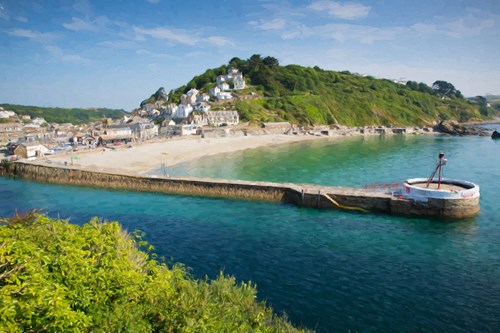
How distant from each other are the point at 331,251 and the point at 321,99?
419ft

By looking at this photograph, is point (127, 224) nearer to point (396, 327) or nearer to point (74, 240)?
point (74, 240)

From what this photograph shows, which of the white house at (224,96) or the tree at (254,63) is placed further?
the tree at (254,63)

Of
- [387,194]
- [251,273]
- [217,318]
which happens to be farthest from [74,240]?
[387,194]

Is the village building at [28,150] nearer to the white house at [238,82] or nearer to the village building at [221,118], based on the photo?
the village building at [221,118]

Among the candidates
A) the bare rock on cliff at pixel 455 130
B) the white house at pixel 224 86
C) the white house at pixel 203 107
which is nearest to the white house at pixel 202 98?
the white house at pixel 203 107

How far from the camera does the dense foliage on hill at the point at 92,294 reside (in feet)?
22.9

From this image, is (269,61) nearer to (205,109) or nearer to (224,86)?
(224,86)

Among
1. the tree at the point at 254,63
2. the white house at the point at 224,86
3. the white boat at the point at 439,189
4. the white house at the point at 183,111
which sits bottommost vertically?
the white boat at the point at 439,189

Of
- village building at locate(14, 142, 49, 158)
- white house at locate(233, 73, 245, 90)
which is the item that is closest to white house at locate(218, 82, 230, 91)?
white house at locate(233, 73, 245, 90)

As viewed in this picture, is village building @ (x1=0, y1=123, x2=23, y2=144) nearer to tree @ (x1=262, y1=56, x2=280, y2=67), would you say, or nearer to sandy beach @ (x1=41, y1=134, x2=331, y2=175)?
sandy beach @ (x1=41, y1=134, x2=331, y2=175)

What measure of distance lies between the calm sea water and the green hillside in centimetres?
8067

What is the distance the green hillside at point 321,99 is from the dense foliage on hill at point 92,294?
10338cm

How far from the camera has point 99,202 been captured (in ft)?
123

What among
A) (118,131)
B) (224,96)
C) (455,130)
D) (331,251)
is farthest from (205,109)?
(331,251)
